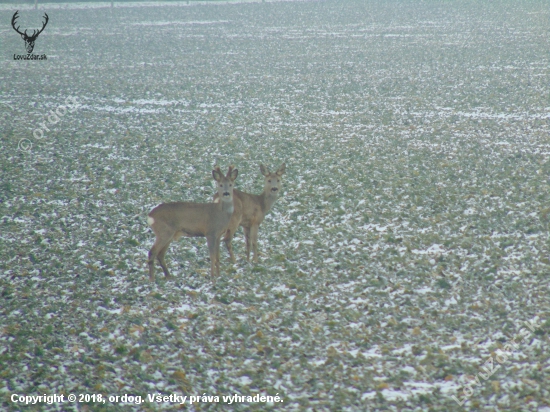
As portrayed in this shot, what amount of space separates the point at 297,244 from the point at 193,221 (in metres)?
2.20

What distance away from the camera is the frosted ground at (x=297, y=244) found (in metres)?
6.58

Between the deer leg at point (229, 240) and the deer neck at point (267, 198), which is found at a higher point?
the deer neck at point (267, 198)

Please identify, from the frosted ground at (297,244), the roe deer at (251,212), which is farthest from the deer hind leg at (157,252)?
the roe deer at (251,212)

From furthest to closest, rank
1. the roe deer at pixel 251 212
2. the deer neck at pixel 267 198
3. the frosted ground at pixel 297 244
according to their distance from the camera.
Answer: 1. the deer neck at pixel 267 198
2. the roe deer at pixel 251 212
3. the frosted ground at pixel 297 244

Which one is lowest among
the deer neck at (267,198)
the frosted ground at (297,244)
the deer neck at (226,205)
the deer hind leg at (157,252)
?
the frosted ground at (297,244)

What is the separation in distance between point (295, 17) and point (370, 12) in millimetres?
7521

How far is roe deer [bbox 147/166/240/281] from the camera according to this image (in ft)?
27.3

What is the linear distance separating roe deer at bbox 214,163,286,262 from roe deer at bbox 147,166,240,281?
29 cm

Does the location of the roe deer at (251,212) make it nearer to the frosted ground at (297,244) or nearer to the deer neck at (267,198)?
the deer neck at (267,198)

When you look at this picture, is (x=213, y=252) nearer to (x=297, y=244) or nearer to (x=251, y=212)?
(x=251, y=212)

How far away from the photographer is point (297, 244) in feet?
33.3

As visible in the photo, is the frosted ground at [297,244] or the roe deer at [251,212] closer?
the frosted ground at [297,244]

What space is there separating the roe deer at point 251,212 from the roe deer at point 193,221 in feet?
0.95

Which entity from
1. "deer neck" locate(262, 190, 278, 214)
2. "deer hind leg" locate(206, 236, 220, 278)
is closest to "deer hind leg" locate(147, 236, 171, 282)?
"deer hind leg" locate(206, 236, 220, 278)
